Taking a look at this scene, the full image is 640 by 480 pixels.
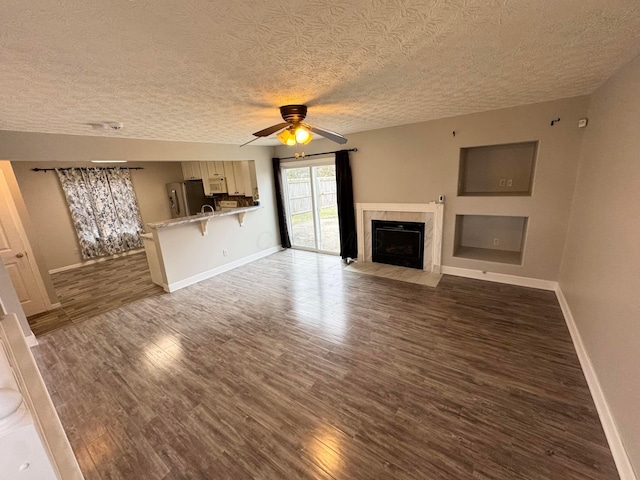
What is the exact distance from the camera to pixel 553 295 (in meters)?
3.33

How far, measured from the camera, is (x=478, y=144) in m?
3.55

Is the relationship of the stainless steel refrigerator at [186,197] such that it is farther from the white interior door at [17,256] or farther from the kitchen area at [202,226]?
the white interior door at [17,256]

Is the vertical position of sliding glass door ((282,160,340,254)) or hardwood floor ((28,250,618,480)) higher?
sliding glass door ((282,160,340,254))

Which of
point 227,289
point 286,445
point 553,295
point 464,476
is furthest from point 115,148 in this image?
point 553,295

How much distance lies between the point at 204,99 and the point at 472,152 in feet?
12.8

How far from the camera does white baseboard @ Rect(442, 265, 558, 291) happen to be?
350 centimetres

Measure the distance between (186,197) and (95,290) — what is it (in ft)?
9.91

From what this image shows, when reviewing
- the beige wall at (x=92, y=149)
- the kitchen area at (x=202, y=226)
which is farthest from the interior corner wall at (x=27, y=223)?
the kitchen area at (x=202, y=226)

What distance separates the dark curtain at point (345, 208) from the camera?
474 centimetres

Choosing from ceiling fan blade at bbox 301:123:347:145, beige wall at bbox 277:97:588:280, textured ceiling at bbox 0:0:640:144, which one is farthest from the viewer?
beige wall at bbox 277:97:588:280

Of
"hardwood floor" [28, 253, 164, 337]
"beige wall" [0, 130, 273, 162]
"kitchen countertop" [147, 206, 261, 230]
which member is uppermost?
"beige wall" [0, 130, 273, 162]

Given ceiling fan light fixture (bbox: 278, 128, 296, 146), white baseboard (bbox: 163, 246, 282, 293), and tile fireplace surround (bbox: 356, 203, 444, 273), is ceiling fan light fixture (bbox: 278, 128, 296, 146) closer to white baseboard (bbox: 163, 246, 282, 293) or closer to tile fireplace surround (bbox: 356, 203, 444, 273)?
tile fireplace surround (bbox: 356, 203, 444, 273)

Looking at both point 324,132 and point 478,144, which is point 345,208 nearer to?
point 478,144

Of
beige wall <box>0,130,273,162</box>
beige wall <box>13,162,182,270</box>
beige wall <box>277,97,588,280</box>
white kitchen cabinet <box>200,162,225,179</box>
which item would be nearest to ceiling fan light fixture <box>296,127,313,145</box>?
beige wall <box>277,97,588,280</box>
